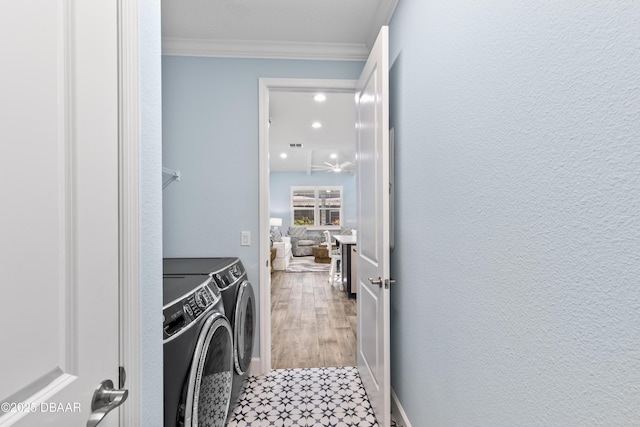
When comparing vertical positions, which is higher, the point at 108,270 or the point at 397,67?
the point at 397,67

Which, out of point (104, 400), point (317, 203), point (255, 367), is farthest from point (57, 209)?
point (317, 203)

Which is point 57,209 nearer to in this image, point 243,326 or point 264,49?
point 243,326

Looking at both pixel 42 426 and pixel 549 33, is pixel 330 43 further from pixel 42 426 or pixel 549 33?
pixel 42 426

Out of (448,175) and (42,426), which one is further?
(448,175)

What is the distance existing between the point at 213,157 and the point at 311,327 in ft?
6.81

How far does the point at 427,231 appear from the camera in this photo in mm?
1349

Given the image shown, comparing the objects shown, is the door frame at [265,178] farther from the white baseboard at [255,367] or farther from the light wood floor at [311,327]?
the light wood floor at [311,327]

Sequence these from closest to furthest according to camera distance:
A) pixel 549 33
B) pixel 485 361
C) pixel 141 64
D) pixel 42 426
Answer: pixel 42 426 → pixel 549 33 → pixel 141 64 → pixel 485 361

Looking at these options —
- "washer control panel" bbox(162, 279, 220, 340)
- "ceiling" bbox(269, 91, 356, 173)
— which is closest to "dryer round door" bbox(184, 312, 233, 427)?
"washer control panel" bbox(162, 279, 220, 340)

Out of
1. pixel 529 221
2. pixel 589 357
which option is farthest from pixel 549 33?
pixel 589 357

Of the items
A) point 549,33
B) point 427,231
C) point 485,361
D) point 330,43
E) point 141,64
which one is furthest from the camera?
point 330,43

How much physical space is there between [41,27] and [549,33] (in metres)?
1.01

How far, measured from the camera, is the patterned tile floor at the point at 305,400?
1.77 meters

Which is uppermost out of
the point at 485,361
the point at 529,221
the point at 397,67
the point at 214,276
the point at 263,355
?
the point at 397,67
